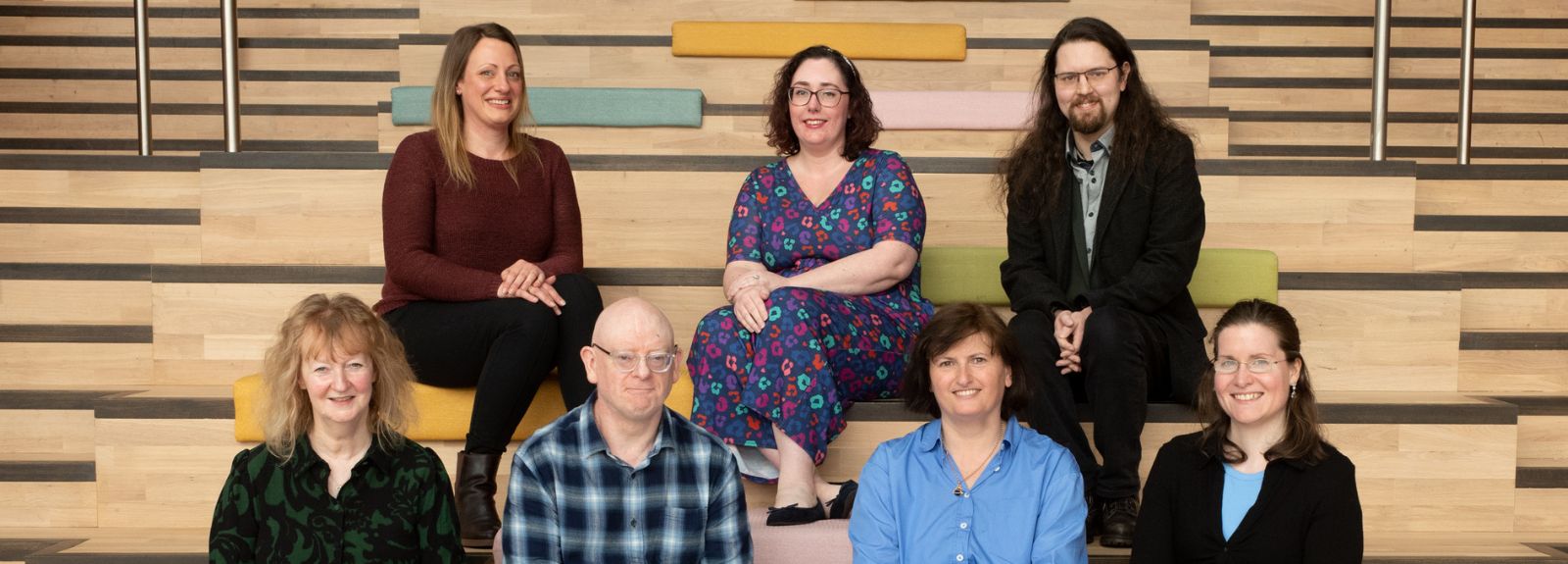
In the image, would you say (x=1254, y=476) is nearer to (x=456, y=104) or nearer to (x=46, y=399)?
(x=456, y=104)

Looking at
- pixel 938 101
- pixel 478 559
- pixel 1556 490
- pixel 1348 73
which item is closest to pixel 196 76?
pixel 938 101

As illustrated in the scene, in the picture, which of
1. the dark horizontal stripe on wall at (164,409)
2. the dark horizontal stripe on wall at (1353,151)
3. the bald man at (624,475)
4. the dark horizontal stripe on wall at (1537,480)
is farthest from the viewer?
the dark horizontal stripe on wall at (1353,151)

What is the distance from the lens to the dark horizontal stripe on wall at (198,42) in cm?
496

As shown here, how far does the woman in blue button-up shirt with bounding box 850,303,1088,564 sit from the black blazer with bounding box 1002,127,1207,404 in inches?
20.4

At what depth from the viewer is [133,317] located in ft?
10.9

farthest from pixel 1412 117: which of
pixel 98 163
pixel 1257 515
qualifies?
pixel 98 163

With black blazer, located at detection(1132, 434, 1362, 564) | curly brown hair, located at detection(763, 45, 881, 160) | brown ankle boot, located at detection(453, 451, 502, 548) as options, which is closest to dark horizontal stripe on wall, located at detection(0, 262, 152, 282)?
brown ankle boot, located at detection(453, 451, 502, 548)

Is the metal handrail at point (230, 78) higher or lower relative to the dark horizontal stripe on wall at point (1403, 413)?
higher

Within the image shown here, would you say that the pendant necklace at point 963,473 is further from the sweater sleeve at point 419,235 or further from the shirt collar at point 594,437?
the sweater sleeve at point 419,235

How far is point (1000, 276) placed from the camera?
316 centimetres

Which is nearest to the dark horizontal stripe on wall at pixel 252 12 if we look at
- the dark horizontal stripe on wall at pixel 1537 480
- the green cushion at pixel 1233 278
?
the green cushion at pixel 1233 278

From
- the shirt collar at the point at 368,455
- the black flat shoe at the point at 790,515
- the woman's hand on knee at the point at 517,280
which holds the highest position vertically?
the woman's hand on knee at the point at 517,280

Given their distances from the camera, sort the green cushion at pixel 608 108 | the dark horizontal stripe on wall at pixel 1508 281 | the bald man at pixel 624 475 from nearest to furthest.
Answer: the bald man at pixel 624 475, the dark horizontal stripe on wall at pixel 1508 281, the green cushion at pixel 608 108

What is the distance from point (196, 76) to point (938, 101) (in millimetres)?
2591
